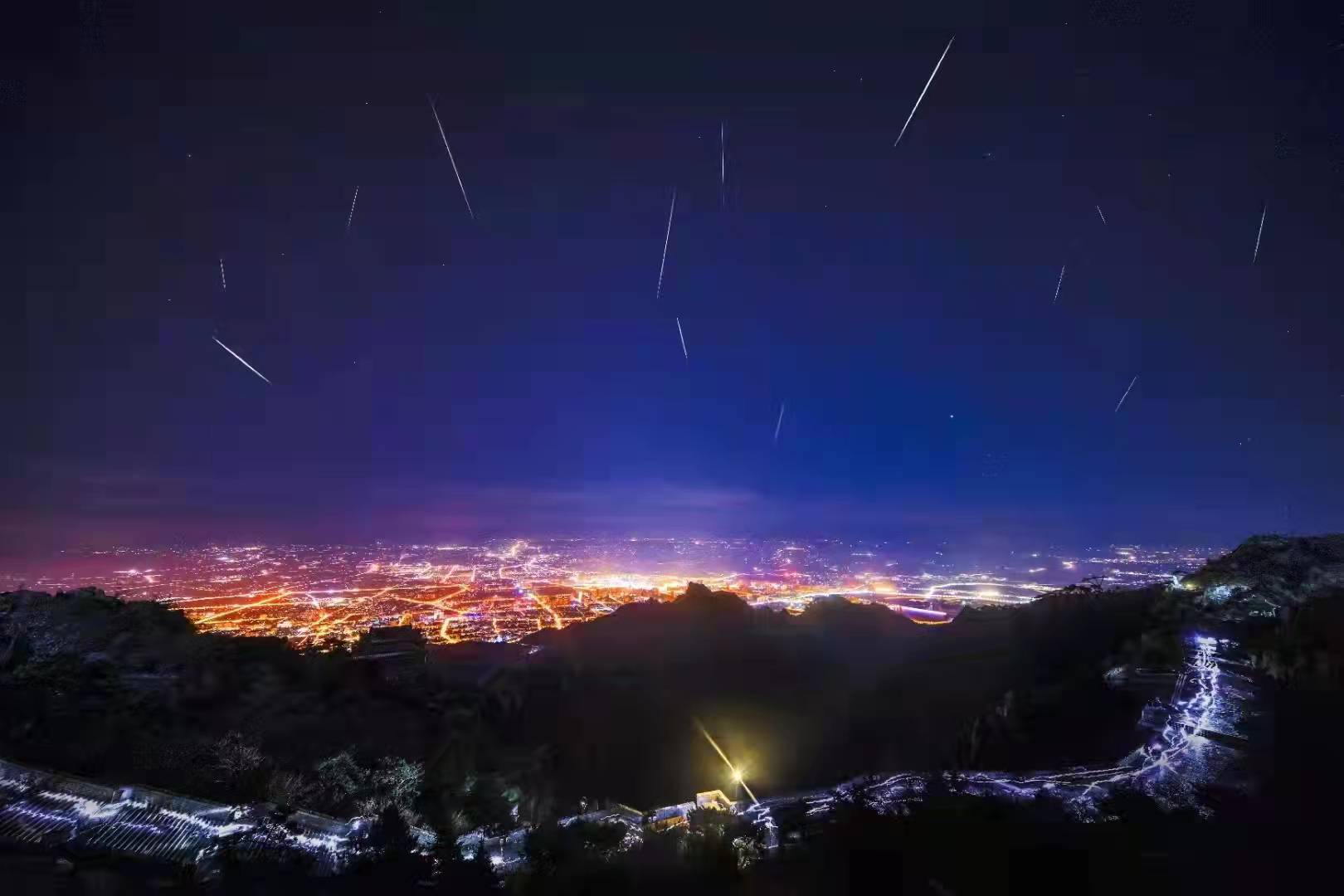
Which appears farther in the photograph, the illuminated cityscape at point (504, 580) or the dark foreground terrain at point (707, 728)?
the illuminated cityscape at point (504, 580)

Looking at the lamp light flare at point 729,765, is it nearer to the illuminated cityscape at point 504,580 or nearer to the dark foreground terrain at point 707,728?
the dark foreground terrain at point 707,728

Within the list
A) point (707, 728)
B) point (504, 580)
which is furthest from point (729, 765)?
point (504, 580)

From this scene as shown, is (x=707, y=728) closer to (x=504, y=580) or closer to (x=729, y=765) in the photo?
(x=729, y=765)

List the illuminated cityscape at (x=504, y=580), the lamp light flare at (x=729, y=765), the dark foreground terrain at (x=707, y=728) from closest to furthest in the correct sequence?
the dark foreground terrain at (x=707, y=728) < the lamp light flare at (x=729, y=765) < the illuminated cityscape at (x=504, y=580)

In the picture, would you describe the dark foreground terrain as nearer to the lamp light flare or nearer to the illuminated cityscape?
the lamp light flare

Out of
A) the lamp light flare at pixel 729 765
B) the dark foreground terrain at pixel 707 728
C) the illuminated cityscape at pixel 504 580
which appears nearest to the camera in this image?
the dark foreground terrain at pixel 707 728

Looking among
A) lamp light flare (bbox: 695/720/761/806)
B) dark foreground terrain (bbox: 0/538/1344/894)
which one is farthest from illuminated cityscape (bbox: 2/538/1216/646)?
lamp light flare (bbox: 695/720/761/806)

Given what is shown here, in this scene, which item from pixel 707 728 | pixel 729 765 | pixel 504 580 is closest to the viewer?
pixel 729 765

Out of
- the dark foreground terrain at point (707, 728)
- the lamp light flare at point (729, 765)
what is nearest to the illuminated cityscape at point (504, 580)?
the dark foreground terrain at point (707, 728)

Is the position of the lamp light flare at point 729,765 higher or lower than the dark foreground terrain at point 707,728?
lower

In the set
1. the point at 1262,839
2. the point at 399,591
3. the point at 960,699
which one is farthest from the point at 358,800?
the point at 399,591
